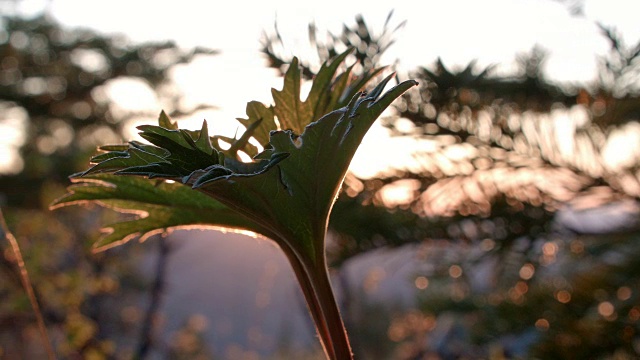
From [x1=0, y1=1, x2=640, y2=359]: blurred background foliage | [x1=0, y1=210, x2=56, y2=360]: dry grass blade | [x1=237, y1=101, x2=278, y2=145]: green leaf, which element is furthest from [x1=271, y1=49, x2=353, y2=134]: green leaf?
[x1=0, y1=1, x2=640, y2=359]: blurred background foliage

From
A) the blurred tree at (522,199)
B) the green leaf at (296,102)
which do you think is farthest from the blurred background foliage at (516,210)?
the green leaf at (296,102)

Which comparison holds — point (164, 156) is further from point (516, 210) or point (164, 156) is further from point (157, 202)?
point (516, 210)

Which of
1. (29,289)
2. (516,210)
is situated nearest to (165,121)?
(29,289)

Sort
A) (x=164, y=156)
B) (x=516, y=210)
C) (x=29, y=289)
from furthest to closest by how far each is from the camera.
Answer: (x=516, y=210)
(x=29, y=289)
(x=164, y=156)

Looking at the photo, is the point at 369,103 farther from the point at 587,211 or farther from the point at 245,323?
the point at 245,323

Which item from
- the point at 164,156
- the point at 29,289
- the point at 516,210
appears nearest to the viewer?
the point at 164,156
